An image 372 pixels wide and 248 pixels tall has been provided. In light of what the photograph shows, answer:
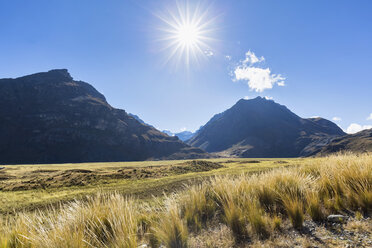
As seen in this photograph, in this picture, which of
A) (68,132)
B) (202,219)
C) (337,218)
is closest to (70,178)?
(202,219)

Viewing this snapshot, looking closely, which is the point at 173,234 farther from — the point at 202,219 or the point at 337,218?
the point at 337,218

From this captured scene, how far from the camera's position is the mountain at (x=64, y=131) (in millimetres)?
142875

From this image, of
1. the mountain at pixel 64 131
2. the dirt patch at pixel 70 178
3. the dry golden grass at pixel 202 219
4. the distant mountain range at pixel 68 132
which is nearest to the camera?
the dry golden grass at pixel 202 219

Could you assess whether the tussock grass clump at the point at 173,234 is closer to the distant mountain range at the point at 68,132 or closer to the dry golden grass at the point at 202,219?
the dry golden grass at the point at 202,219

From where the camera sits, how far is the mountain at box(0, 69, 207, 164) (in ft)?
469

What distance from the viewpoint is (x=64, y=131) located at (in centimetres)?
15338

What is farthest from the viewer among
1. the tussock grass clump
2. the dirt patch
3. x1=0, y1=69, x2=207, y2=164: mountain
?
x1=0, y1=69, x2=207, y2=164: mountain

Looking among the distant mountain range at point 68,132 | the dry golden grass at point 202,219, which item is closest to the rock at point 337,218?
the dry golden grass at point 202,219

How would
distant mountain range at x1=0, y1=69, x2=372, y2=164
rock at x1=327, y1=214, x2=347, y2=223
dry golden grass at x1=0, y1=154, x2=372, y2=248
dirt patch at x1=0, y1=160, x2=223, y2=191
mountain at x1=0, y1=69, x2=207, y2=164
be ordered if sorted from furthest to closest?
mountain at x1=0, y1=69, x2=207, y2=164
distant mountain range at x1=0, y1=69, x2=372, y2=164
dirt patch at x1=0, y1=160, x2=223, y2=191
rock at x1=327, y1=214, x2=347, y2=223
dry golden grass at x1=0, y1=154, x2=372, y2=248

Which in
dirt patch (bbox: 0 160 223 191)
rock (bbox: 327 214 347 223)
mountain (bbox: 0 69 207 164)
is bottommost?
dirt patch (bbox: 0 160 223 191)

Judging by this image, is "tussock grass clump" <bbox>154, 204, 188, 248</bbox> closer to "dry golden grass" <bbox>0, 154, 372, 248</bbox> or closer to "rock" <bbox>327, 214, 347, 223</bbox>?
"dry golden grass" <bbox>0, 154, 372, 248</bbox>

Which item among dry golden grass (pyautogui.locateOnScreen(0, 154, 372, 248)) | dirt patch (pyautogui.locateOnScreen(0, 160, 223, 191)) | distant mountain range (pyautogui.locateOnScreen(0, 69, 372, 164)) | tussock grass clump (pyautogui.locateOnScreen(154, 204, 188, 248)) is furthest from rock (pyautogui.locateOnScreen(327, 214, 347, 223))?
distant mountain range (pyautogui.locateOnScreen(0, 69, 372, 164))

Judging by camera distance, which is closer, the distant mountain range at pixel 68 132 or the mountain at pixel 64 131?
the distant mountain range at pixel 68 132

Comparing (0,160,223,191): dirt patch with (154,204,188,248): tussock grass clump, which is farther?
(0,160,223,191): dirt patch
